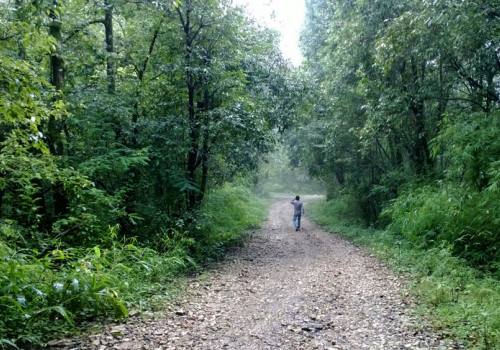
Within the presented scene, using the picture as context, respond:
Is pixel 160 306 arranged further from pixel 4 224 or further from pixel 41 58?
pixel 41 58

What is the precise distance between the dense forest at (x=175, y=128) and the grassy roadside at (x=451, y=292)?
2.12ft

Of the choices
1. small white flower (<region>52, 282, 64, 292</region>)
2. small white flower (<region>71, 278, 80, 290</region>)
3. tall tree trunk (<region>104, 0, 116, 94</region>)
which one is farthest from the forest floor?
tall tree trunk (<region>104, 0, 116, 94</region>)

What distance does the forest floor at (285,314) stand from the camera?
17.8 ft


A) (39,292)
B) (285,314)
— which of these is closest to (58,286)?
(39,292)

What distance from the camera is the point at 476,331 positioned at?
5430mm

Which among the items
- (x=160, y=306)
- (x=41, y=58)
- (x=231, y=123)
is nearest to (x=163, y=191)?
(x=231, y=123)

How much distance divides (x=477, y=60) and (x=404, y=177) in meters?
6.10

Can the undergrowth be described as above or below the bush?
below

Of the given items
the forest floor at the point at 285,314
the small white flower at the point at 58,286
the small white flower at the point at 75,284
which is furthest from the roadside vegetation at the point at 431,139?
the small white flower at the point at 58,286

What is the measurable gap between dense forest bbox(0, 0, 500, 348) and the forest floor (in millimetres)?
732

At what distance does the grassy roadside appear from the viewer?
5426 mm

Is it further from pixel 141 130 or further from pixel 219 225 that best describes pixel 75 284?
pixel 219 225

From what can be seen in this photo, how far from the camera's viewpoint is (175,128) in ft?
37.9

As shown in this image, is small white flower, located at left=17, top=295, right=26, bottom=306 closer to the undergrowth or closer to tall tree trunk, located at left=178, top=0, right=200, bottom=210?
the undergrowth
